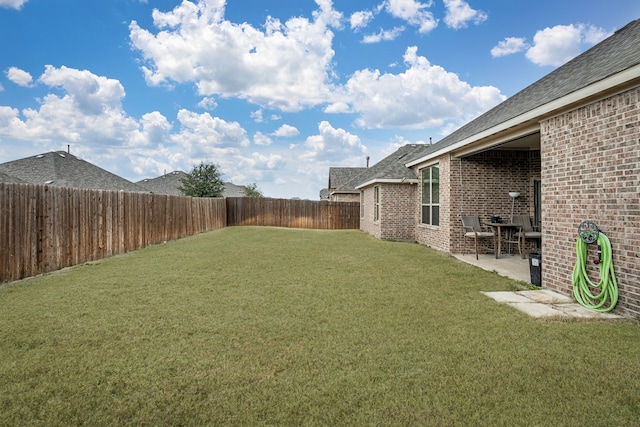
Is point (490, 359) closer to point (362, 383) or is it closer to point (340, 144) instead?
point (362, 383)

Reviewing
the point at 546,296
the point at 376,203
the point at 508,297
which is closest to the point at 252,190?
the point at 376,203

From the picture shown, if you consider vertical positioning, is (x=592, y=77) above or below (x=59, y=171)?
below

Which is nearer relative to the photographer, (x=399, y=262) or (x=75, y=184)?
(x=399, y=262)

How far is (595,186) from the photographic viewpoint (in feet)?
14.3

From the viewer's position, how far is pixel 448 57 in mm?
12227

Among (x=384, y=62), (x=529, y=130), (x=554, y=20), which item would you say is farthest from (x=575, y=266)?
(x=384, y=62)

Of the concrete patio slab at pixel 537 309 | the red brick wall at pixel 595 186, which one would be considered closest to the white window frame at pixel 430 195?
the red brick wall at pixel 595 186

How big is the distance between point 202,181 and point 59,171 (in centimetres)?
1276

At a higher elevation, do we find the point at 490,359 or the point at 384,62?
the point at 384,62

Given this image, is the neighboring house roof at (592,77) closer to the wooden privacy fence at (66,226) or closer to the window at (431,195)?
the window at (431,195)

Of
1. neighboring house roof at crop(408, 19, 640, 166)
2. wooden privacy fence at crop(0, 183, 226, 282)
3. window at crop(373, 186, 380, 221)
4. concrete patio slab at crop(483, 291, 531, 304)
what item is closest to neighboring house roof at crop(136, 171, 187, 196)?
wooden privacy fence at crop(0, 183, 226, 282)

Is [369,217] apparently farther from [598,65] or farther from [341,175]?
[341,175]

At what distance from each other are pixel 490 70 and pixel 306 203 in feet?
42.3

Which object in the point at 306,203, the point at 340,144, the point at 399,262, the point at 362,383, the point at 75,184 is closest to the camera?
the point at 362,383
